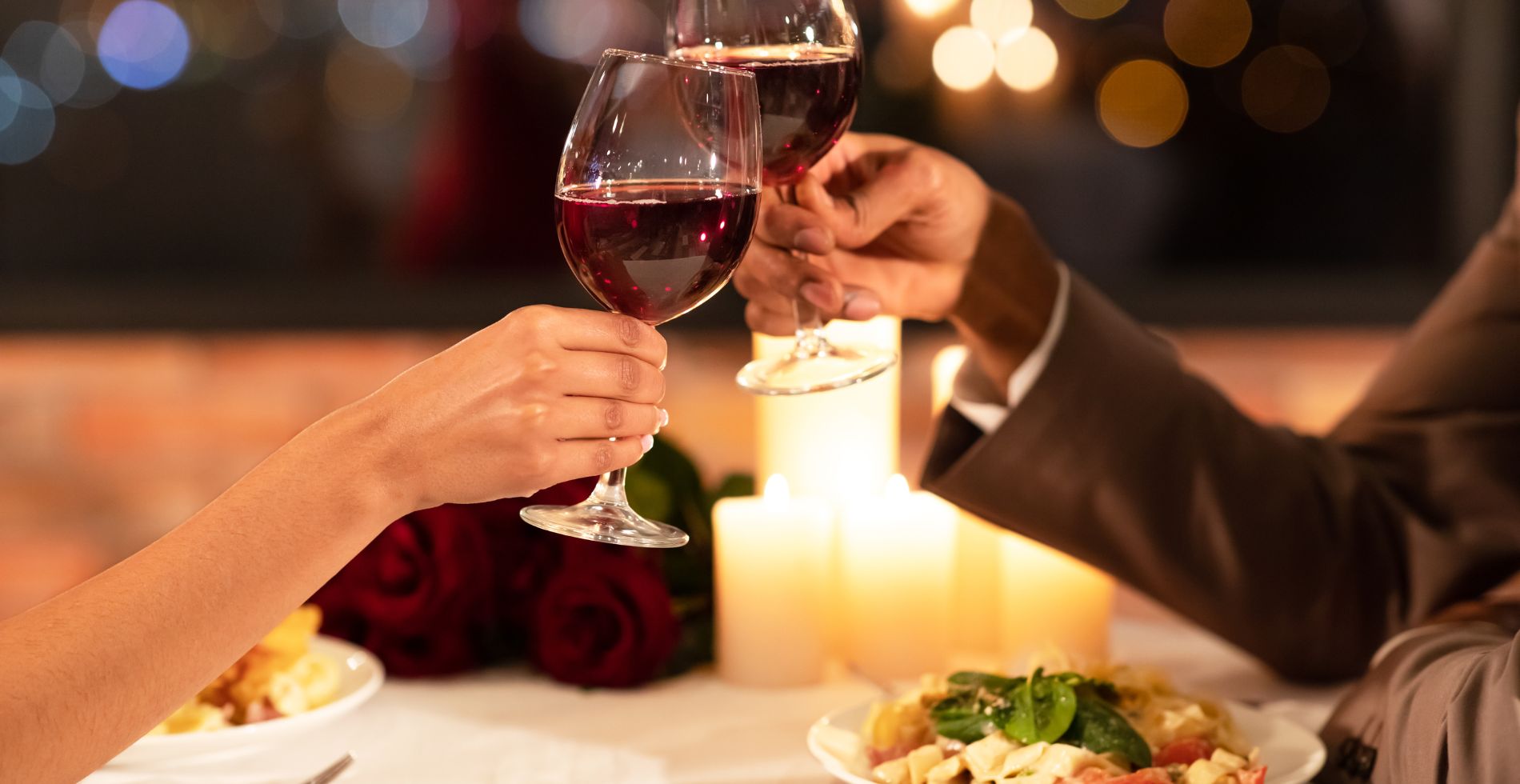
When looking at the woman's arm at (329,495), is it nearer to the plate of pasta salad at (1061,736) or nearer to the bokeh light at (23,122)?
the plate of pasta salad at (1061,736)

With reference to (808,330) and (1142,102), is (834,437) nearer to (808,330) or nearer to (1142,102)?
(808,330)

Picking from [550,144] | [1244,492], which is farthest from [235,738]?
[550,144]

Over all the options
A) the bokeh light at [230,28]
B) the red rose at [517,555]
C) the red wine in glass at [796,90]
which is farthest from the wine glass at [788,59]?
the bokeh light at [230,28]

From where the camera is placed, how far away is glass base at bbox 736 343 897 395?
2.98ft

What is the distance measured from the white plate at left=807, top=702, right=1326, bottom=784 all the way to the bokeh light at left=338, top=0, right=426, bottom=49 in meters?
2.37

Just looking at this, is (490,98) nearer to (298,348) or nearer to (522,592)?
(298,348)

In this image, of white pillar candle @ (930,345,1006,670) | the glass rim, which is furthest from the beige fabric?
the glass rim

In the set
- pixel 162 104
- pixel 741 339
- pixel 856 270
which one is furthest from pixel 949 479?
pixel 162 104

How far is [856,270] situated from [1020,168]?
188 cm

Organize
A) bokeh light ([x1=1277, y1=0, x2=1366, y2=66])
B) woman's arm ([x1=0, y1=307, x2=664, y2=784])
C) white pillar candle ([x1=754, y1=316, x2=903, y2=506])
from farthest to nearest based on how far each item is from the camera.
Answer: bokeh light ([x1=1277, y1=0, x2=1366, y2=66])
white pillar candle ([x1=754, y1=316, x2=903, y2=506])
woman's arm ([x1=0, y1=307, x2=664, y2=784])

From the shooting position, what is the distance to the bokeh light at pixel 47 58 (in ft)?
9.76

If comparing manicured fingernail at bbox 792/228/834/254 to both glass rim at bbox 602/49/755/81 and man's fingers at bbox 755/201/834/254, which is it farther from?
glass rim at bbox 602/49/755/81

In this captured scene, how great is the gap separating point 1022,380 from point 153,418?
2422 mm

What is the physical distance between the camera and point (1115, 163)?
2953mm
